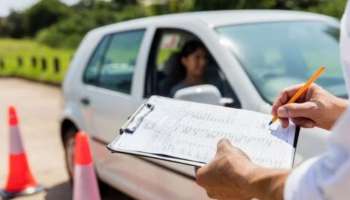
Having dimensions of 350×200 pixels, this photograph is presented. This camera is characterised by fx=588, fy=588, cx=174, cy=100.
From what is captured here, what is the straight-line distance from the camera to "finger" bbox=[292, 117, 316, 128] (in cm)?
178

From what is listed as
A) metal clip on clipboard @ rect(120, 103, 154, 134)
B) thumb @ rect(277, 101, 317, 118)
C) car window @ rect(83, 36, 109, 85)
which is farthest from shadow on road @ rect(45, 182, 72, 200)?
thumb @ rect(277, 101, 317, 118)

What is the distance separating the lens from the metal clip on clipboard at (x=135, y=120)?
71.9 inches

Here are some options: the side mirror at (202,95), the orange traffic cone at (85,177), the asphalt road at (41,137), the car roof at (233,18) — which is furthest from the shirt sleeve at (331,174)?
the asphalt road at (41,137)

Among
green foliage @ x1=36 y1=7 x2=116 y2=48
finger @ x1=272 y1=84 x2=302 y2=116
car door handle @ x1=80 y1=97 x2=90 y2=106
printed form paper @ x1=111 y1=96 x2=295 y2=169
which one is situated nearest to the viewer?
printed form paper @ x1=111 y1=96 x2=295 y2=169

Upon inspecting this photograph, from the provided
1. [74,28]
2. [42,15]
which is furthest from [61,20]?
[74,28]

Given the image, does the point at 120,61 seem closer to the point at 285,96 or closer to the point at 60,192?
the point at 60,192

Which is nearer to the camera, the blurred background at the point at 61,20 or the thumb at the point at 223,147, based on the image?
the thumb at the point at 223,147

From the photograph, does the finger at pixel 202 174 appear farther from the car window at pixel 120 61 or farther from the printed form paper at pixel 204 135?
the car window at pixel 120 61

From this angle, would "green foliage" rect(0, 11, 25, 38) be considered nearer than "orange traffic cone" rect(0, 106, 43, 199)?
No

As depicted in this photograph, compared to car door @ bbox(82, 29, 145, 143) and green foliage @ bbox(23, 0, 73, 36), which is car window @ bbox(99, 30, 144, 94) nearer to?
car door @ bbox(82, 29, 145, 143)

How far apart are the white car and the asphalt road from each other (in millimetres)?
841

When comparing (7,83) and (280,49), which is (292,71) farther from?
(7,83)

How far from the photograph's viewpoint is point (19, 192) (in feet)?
17.7

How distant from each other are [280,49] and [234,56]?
0.45 m
